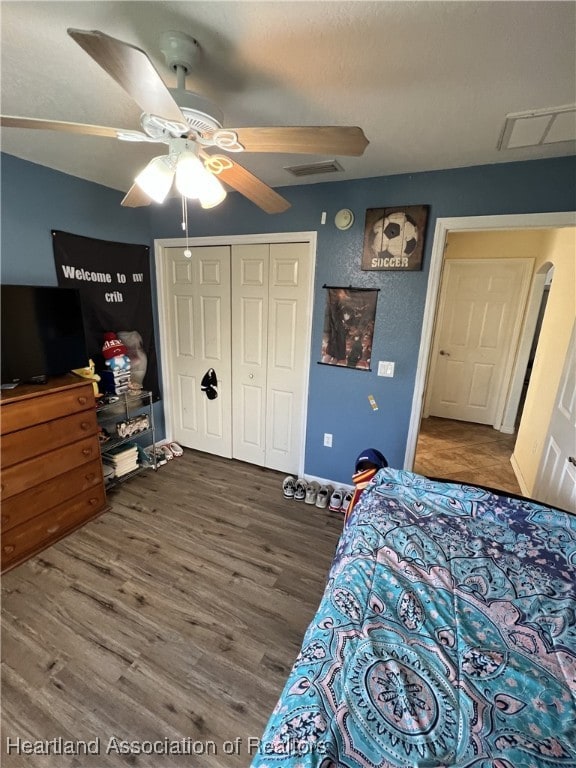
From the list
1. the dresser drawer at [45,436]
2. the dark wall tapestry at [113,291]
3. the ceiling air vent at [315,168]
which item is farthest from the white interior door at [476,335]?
the dresser drawer at [45,436]

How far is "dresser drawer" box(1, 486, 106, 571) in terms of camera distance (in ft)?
6.42

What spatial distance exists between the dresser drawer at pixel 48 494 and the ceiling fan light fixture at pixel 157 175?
191 centimetres

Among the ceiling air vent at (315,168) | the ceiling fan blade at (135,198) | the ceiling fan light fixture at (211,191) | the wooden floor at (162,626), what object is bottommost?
the wooden floor at (162,626)

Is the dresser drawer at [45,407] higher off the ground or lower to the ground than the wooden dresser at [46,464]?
higher

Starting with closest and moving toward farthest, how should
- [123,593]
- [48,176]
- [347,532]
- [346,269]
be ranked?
A: [347,532], [123,593], [48,176], [346,269]

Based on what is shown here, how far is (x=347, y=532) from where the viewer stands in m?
1.46

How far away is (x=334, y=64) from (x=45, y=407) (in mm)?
2275

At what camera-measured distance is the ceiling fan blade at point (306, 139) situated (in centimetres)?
98

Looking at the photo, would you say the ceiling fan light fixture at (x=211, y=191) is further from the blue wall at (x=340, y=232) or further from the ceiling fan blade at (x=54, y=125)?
the blue wall at (x=340, y=232)

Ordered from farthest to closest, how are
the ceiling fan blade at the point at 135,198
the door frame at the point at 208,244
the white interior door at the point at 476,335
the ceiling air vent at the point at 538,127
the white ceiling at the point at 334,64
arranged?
→ the white interior door at the point at 476,335
the door frame at the point at 208,244
the ceiling fan blade at the point at 135,198
the ceiling air vent at the point at 538,127
the white ceiling at the point at 334,64

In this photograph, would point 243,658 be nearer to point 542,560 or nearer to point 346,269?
point 542,560

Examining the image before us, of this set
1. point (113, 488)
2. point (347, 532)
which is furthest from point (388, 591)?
point (113, 488)

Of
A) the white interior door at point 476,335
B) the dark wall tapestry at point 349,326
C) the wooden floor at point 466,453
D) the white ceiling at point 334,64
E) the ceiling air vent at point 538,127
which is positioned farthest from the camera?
the white interior door at point 476,335

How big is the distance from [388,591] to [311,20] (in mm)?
1819
